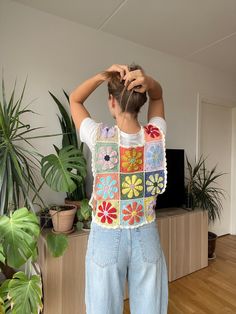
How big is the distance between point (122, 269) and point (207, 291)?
1687 mm

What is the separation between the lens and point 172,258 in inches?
83.3

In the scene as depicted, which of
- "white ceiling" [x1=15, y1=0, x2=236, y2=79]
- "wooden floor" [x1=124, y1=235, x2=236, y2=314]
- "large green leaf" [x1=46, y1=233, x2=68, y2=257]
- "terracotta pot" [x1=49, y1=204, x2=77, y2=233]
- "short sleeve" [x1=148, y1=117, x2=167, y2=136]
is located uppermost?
"white ceiling" [x1=15, y1=0, x2=236, y2=79]

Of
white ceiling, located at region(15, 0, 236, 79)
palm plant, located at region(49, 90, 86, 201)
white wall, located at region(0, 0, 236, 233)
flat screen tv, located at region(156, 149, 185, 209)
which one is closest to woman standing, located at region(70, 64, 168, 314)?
palm plant, located at region(49, 90, 86, 201)

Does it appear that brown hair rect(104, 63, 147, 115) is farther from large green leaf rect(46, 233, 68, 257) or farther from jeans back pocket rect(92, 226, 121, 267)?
large green leaf rect(46, 233, 68, 257)

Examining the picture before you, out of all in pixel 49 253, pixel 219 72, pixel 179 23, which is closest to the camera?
pixel 49 253

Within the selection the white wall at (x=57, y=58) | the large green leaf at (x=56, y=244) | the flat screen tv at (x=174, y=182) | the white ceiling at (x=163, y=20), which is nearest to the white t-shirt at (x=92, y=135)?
the large green leaf at (x=56, y=244)

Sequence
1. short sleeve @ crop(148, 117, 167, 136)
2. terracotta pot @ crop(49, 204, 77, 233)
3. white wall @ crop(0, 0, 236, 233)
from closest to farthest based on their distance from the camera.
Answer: short sleeve @ crop(148, 117, 167, 136)
terracotta pot @ crop(49, 204, 77, 233)
white wall @ crop(0, 0, 236, 233)

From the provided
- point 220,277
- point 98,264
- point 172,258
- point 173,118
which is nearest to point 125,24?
point 173,118

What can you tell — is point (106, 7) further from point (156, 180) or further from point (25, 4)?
point (156, 180)

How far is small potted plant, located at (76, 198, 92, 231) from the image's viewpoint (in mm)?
1585

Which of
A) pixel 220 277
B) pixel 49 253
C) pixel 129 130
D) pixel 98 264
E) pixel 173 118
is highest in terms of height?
pixel 173 118

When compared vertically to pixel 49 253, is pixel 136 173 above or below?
above

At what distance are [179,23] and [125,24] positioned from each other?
50 cm

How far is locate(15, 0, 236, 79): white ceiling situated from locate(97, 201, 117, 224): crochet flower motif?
1.67 meters
